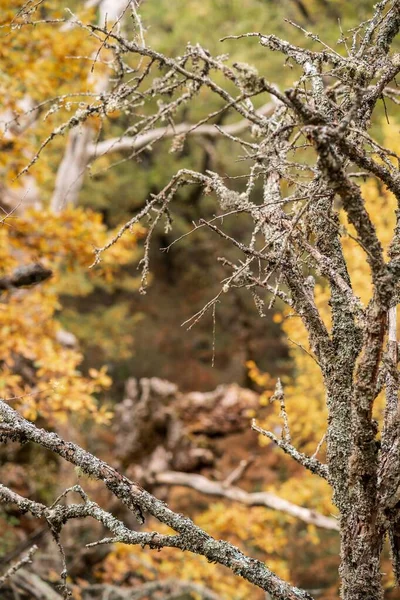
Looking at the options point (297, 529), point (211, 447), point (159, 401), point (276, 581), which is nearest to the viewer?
point (276, 581)

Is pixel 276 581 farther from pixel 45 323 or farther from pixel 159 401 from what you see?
pixel 159 401

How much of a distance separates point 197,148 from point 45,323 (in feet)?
41.3

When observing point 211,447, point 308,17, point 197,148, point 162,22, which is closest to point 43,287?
point 211,447

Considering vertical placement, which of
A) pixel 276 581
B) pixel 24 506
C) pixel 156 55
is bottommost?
pixel 24 506

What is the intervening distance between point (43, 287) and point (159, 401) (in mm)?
3739

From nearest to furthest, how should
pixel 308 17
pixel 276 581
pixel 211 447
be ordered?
pixel 276 581, pixel 211 447, pixel 308 17

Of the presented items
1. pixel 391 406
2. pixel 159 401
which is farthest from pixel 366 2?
pixel 391 406

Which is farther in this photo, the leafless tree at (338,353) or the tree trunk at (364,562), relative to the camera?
the tree trunk at (364,562)

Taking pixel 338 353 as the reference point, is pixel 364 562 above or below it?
below

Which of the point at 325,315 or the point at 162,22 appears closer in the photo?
Answer: the point at 325,315

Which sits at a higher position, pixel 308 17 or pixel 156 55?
pixel 308 17

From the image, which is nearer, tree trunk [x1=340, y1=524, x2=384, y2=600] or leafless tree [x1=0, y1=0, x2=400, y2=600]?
leafless tree [x1=0, y1=0, x2=400, y2=600]

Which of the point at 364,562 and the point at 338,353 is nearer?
the point at 364,562

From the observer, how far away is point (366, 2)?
9844 millimetres
